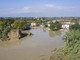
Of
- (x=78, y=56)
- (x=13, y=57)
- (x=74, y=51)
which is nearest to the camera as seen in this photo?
(x=78, y=56)

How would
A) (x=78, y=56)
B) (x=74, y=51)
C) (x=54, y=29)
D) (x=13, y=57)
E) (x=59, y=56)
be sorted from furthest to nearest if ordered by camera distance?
(x=54, y=29) → (x=13, y=57) → (x=59, y=56) → (x=74, y=51) → (x=78, y=56)

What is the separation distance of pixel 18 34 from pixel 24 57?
1264 centimetres

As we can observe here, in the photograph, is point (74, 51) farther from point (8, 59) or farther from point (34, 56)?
point (8, 59)

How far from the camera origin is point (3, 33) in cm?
2798

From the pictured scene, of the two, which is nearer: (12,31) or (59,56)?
(59,56)

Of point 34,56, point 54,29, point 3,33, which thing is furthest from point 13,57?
point 54,29

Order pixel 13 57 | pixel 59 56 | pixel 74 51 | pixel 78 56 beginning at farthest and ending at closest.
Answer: pixel 13 57 < pixel 59 56 < pixel 74 51 < pixel 78 56

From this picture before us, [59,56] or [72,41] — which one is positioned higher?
[72,41]

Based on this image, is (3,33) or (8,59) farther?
(3,33)

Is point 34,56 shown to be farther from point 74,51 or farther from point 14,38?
point 14,38

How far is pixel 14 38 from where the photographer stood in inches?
1120

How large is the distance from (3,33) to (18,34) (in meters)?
2.41

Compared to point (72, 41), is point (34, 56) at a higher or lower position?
lower

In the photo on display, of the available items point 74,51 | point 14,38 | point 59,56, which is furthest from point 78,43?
point 14,38
